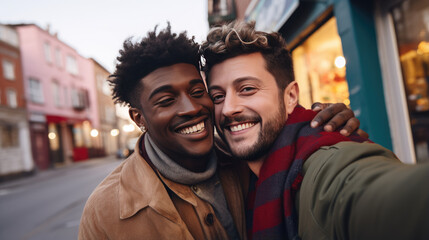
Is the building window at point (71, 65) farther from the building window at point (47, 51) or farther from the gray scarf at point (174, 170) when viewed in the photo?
the gray scarf at point (174, 170)

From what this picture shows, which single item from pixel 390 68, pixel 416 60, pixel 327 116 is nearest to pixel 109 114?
pixel 390 68

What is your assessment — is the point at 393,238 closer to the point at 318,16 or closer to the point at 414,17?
the point at 414,17

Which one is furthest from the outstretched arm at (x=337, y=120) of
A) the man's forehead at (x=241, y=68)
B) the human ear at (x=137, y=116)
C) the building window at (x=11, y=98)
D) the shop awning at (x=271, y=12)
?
the building window at (x=11, y=98)

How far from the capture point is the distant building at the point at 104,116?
33.0 meters

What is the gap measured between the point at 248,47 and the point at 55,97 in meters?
25.8

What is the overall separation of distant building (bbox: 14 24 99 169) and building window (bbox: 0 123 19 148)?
1.78m

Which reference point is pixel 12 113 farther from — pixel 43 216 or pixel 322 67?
pixel 322 67

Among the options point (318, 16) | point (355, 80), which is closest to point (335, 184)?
point (355, 80)

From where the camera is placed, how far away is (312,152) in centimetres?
143

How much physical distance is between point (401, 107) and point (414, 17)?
1.08 meters

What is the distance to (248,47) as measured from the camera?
2014 millimetres

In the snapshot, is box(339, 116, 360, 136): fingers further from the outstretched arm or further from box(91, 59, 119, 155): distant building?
box(91, 59, 119, 155): distant building

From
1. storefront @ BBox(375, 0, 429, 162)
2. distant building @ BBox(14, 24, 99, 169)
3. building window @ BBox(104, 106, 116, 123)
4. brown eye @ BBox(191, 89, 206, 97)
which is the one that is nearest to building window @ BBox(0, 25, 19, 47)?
distant building @ BBox(14, 24, 99, 169)

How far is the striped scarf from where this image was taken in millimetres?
1413
